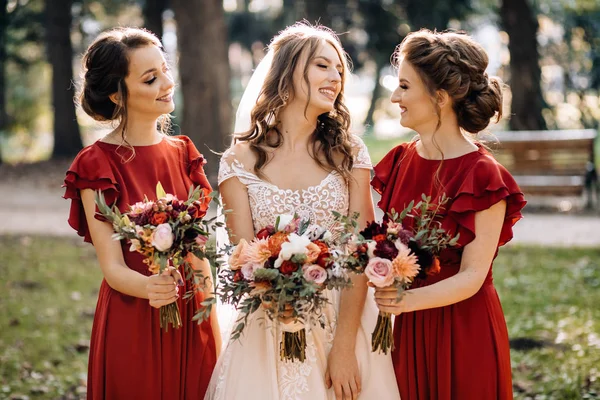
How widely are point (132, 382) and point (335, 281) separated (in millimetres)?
1190

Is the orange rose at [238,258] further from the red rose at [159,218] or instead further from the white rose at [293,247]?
the red rose at [159,218]

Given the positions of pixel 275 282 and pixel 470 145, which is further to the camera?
pixel 470 145

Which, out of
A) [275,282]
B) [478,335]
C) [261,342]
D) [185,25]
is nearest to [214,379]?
[261,342]

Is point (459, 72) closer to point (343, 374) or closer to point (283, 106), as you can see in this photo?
point (283, 106)

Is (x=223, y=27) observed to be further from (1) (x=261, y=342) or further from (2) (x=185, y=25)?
(1) (x=261, y=342)

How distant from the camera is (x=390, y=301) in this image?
9.82 ft

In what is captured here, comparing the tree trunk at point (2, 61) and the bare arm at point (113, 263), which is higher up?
the tree trunk at point (2, 61)

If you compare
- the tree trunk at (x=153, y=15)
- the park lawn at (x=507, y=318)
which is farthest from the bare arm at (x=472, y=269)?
the tree trunk at (x=153, y=15)

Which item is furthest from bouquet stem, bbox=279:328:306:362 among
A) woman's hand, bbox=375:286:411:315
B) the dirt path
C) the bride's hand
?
the dirt path

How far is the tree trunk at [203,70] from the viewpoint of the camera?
12336 millimetres

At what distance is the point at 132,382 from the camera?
3416mm

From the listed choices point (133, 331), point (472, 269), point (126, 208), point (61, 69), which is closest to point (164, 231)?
point (126, 208)

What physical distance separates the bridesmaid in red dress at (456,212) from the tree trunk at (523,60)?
12.3 m

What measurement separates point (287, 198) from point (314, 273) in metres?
0.74
